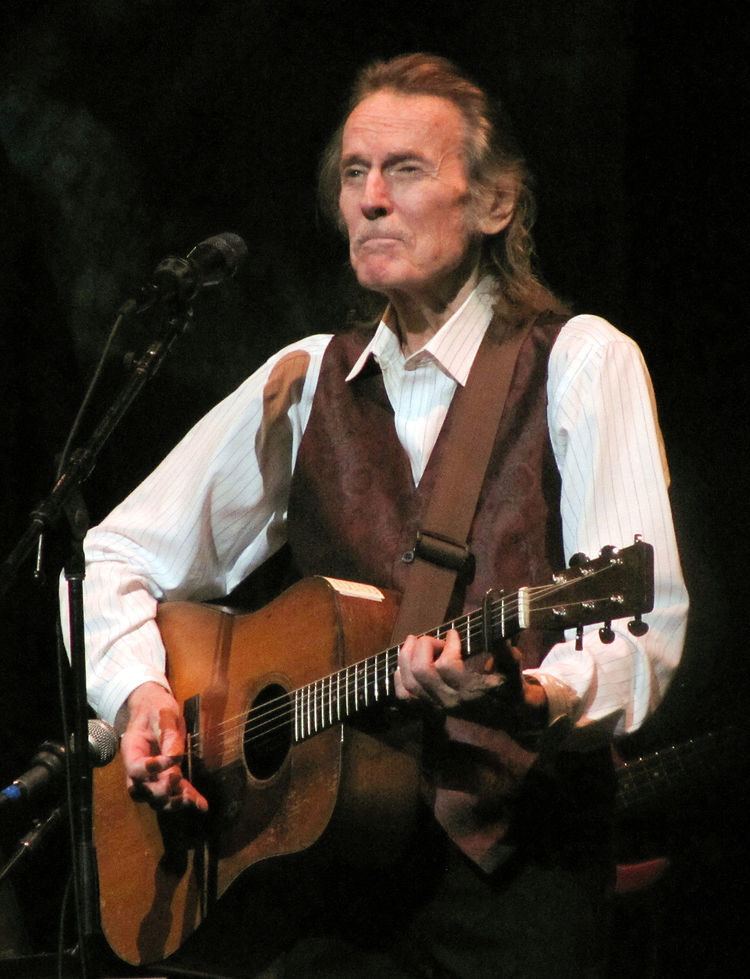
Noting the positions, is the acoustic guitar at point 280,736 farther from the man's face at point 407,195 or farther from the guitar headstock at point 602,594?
the man's face at point 407,195

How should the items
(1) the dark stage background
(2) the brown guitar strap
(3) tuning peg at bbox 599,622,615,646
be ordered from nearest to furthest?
(3) tuning peg at bbox 599,622,615,646 → (2) the brown guitar strap → (1) the dark stage background

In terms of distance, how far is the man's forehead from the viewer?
113 inches

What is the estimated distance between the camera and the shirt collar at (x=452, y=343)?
9.02 ft

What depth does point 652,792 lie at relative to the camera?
3.44 meters

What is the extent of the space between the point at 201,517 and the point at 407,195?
0.93 m

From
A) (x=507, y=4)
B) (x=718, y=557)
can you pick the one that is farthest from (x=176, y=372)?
(x=718, y=557)

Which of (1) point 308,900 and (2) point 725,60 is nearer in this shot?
(1) point 308,900

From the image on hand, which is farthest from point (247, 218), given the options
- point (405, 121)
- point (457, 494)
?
point (457, 494)

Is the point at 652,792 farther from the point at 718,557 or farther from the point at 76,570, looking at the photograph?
the point at 76,570

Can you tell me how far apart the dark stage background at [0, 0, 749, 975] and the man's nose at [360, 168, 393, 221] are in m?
0.72

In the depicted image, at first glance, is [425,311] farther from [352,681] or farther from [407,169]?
[352,681]

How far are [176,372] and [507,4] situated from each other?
4.74 ft

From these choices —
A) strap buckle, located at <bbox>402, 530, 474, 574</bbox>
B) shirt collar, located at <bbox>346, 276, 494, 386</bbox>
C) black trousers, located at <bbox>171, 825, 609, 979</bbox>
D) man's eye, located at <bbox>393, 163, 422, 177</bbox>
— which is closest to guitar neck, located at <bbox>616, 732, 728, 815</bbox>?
black trousers, located at <bbox>171, 825, 609, 979</bbox>

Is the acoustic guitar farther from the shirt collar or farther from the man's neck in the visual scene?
the man's neck
